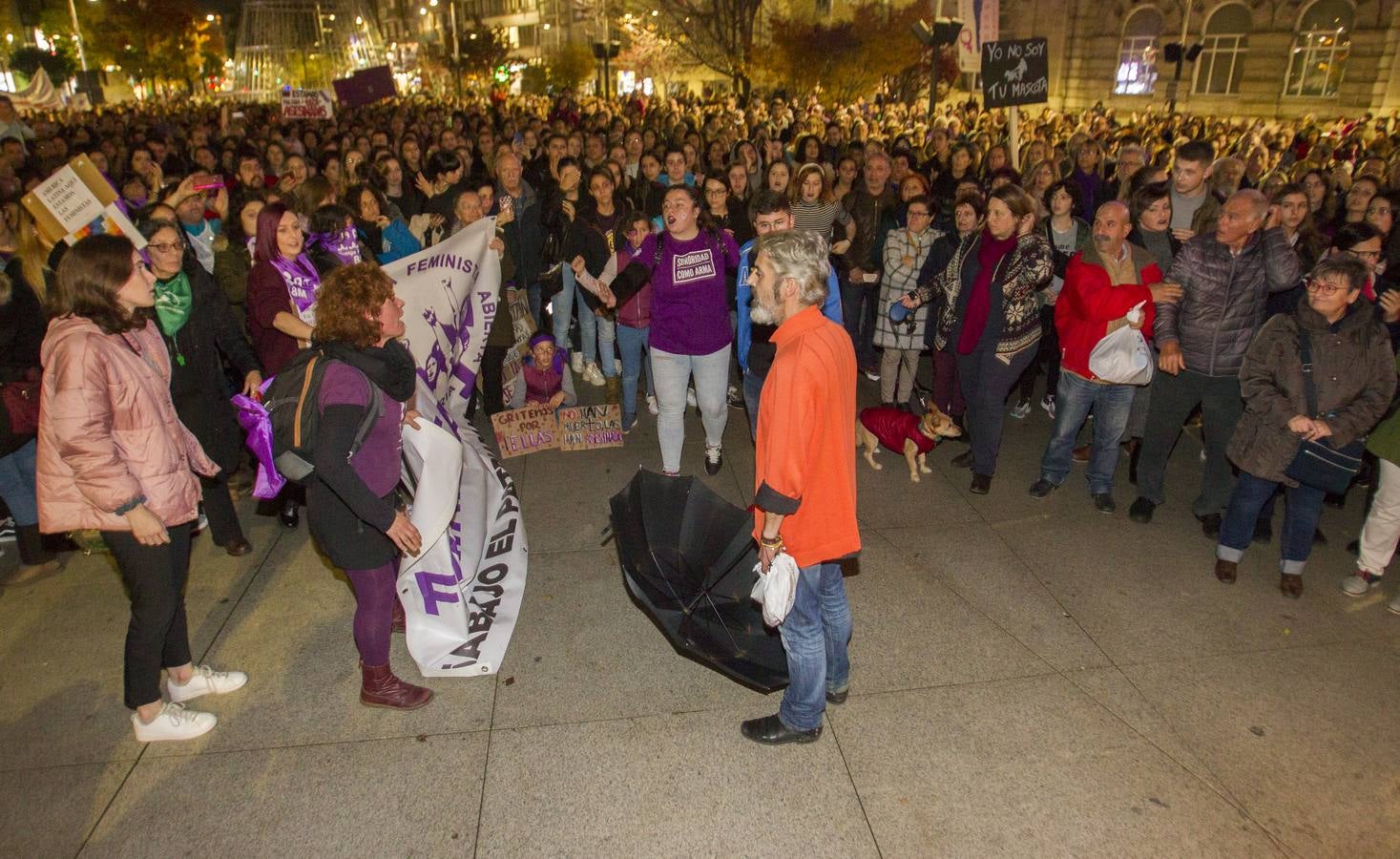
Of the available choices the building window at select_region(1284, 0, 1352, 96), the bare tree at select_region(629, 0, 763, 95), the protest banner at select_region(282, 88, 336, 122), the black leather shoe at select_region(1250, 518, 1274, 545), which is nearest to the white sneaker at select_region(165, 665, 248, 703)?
the black leather shoe at select_region(1250, 518, 1274, 545)

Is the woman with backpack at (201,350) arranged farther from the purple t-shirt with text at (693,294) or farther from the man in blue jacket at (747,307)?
the man in blue jacket at (747,307)

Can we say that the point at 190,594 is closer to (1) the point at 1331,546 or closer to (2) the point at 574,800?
(2) the point at 574,800

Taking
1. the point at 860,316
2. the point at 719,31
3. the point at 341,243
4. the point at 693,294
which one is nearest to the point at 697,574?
the point at 693,294

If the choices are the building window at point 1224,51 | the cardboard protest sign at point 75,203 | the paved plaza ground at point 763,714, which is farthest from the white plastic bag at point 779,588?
the building window at point 1224,51

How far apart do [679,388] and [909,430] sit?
5.41ft

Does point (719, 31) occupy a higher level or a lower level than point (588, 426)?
higher

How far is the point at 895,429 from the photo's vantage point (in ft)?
19.4

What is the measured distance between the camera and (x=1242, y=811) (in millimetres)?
3238

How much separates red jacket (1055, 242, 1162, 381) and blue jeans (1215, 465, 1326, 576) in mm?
1133

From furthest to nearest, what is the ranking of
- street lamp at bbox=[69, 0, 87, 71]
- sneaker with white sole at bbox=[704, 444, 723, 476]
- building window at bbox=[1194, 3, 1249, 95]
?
street lamp at bbox=[69, 0, 87, 71]
building window at bbox=[1194, 3, 1249, 95]
sneaker with white sole at bbox=[704, 444, 723, 476]

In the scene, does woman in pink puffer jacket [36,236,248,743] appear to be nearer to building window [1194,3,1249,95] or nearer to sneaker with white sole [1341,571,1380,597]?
sneaker with white sole [1341,571,1380,597]

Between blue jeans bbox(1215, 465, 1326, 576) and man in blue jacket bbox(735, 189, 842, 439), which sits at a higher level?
A: man in blue jacket bbox(735, 189, 842, 439)

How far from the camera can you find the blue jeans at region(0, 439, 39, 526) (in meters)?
4.78

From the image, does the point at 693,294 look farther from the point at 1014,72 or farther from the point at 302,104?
the point at 302,104
